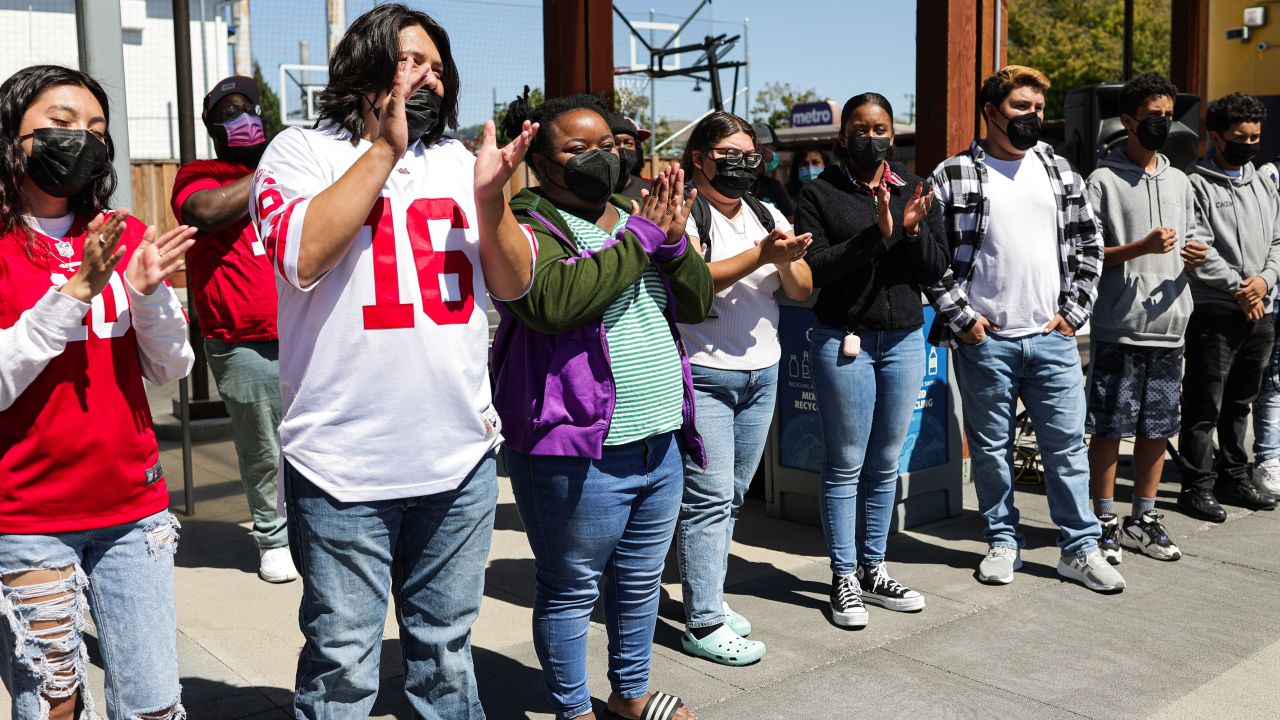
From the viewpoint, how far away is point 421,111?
2607mm

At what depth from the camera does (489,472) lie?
277 centimetres

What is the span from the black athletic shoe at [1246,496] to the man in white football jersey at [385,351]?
5.01 m

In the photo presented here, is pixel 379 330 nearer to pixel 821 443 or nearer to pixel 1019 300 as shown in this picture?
pixel 1019 300

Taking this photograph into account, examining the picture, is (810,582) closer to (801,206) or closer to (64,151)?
(801,206)

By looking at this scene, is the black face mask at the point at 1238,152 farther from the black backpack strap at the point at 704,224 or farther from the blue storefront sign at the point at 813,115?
the blue storefront sign at the point at 813,115

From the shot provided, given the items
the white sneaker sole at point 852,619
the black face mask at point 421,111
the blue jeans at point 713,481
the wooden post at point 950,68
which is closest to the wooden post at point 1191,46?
the wooden post at point 950,68

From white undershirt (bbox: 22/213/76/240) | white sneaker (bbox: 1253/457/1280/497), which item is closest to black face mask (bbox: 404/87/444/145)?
white undershirt (bbox: 22/213/76/240)

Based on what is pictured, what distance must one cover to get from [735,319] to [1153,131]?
7.92ft

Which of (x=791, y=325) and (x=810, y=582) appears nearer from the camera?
(x=810, y=582)

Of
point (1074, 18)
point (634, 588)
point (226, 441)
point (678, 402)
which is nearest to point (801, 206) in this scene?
point (678, 402)

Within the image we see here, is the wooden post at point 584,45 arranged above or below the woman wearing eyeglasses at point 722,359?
above

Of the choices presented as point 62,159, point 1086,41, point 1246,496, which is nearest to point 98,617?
point 62,159

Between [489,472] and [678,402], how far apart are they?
0.80m

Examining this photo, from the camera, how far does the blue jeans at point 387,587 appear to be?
258 centimetres
